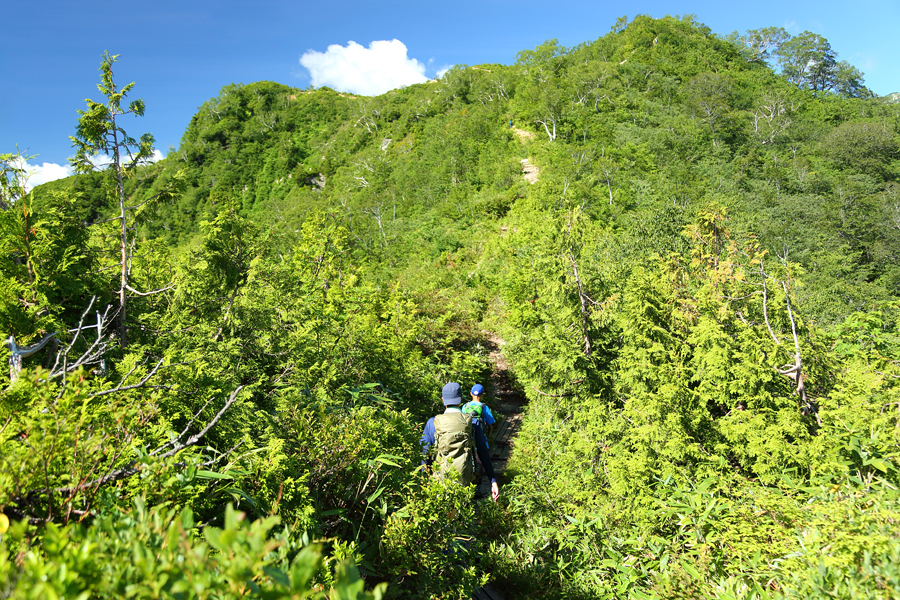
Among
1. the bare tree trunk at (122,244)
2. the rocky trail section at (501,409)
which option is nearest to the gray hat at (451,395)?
the rocky trail section at (501,409)

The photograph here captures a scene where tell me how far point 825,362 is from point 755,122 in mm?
45460

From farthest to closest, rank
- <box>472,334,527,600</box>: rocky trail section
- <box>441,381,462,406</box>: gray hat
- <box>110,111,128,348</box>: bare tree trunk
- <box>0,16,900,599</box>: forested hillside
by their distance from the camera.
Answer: <box>472,334,527,600</box>: rocky trail section < <box>441,381,462,406</box>: gray hat < <box>110,111,128,348</box>: bare tree trunk < <box>0,16,900,599</box>: forested hillside

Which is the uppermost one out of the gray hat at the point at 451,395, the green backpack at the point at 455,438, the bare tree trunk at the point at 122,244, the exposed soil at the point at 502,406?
the bare tree trunk at the point at 122,244

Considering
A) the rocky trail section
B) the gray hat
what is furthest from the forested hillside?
the rocky trail section

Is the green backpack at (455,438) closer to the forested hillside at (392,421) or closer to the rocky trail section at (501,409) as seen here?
the forested hillside at (392,421)

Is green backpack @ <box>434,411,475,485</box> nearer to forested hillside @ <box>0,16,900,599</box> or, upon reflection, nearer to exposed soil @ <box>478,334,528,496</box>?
forested hillside @ <box>0,16,900,599</box>

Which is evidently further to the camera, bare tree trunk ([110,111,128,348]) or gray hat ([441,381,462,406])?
gray hat ([441,381,462,406])

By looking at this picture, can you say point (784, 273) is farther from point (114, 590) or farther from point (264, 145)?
point (264, 145)

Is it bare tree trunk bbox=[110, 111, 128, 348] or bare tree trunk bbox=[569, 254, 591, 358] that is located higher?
bare tree trunk bbox=[110, 111, 128, 348]


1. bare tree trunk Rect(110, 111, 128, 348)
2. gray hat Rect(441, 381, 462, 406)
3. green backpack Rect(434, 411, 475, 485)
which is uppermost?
bare tree trunk Rect(110, 111, 128, 348)

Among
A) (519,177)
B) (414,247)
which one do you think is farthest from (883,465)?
(519,177)

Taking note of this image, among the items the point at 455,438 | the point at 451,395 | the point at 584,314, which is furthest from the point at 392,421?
the point at 584,314

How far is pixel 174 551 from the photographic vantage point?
3.45 feet

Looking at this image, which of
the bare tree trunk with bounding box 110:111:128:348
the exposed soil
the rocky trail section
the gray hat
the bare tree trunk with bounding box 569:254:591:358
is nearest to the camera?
the bare tree trunk with bounding box 110:111:128:348
